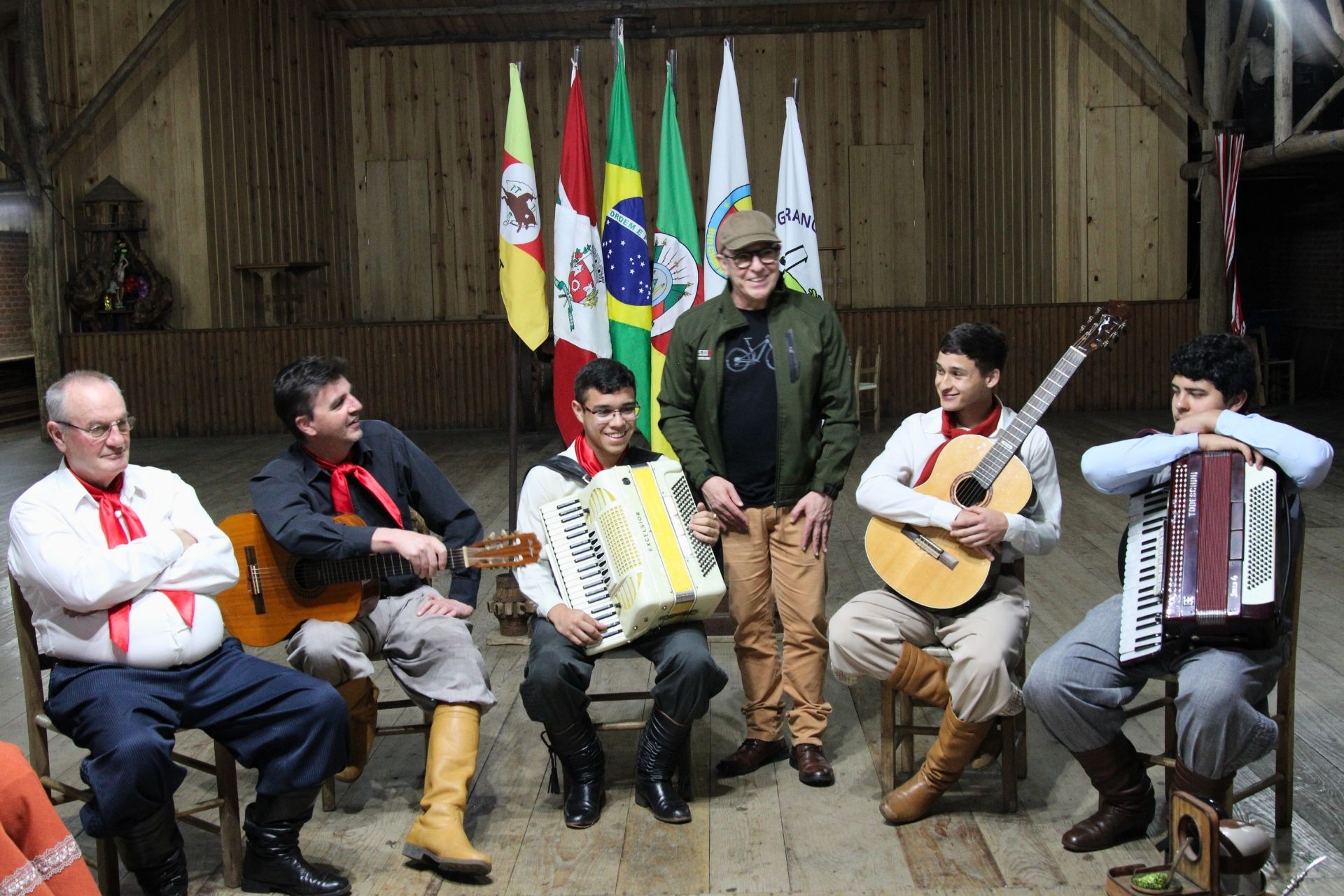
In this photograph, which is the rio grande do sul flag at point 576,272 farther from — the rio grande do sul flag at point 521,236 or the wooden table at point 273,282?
the wooden table at point 273,282

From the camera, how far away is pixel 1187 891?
90.2 inches

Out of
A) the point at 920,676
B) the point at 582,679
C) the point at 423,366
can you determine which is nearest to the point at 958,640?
the point at 920,676

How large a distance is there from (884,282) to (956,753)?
12920 mm

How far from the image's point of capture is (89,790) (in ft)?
9.32

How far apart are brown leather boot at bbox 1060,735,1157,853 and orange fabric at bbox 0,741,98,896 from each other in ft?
6.74

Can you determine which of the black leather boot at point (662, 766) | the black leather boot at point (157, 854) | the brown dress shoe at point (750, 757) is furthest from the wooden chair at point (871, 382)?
the black leather boot at point (157, 854)

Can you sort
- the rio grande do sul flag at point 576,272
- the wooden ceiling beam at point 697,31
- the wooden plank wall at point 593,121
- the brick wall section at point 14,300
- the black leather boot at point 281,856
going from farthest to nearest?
1. the brick wall section at point 14,300
2. the wooden plank wall at point 593,121
3. the wooden ceiling beam at point 697,31
4. the rio grande do sul flag at point 576,272
5. the black leather boot at point 281,856

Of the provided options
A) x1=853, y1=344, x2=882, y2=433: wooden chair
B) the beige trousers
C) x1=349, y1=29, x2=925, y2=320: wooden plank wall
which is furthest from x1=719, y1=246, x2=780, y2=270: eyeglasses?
x1=349, y1=29, x2=925, y2=320: wooden plank wall

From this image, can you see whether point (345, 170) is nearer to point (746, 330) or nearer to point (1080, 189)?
point (1080, 189)

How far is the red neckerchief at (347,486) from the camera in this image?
3336 millimetres

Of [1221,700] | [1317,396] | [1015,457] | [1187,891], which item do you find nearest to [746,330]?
[1015,457]

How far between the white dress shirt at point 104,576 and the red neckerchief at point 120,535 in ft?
0.03

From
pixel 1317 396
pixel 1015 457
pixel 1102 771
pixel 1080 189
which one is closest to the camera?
pixel 1102 771

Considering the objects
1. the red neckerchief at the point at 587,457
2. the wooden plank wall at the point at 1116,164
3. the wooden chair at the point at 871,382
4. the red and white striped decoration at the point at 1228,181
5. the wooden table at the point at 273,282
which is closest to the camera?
the red neckerchief at the point at 587,457
